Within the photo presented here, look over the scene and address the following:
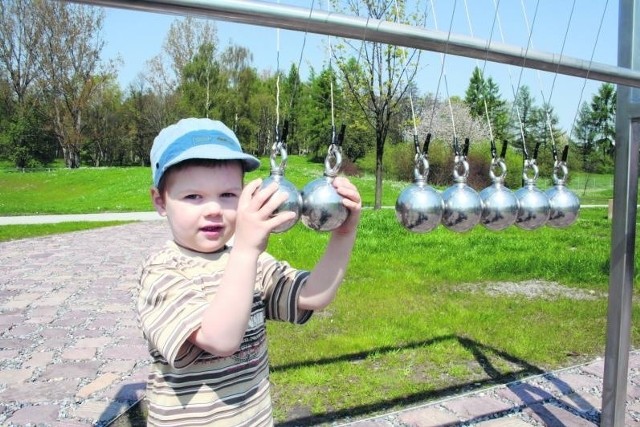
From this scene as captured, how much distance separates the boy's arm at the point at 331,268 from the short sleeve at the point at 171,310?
0.42 metres

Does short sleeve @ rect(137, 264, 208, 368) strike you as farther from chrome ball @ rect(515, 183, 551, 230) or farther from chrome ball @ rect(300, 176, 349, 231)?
chrome ball @ rect(515, 183, 551, 230)

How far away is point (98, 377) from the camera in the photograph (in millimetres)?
4359

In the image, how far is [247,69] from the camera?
3622 centimetres

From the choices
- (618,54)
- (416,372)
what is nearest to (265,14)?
(618,54)

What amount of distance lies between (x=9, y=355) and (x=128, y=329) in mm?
1097

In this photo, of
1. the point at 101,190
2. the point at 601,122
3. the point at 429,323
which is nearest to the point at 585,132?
the point at 601,122

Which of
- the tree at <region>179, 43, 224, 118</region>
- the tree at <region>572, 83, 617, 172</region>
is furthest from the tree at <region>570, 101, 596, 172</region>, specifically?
the tree at <region>179, 43, 224, 118</region>

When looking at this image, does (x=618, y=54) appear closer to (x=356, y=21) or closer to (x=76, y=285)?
(x=356, y=21)

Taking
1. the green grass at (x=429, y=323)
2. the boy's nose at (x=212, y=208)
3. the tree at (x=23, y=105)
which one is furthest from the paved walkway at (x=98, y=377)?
the tree at (x=23, y=105)

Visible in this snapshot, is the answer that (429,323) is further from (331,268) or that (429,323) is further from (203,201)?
(203,201)

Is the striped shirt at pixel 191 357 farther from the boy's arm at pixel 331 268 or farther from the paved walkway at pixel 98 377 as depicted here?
the paved walkway at pixel 98 377

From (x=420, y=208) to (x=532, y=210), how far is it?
531 mm

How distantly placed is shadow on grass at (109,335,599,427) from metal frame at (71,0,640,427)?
817mm

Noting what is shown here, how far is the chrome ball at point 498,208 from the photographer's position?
1.94 m
